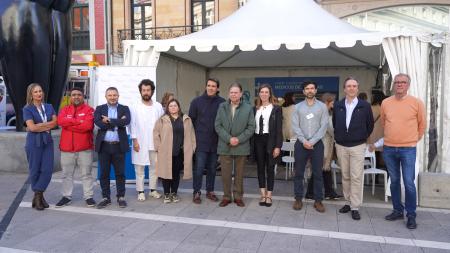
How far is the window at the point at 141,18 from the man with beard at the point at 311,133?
549 inches

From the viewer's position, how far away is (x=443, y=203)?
16.7 ft

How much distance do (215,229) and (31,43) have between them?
192 inches

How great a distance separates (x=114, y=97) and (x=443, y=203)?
4.29 m

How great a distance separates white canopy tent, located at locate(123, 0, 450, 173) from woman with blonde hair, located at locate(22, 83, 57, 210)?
5.65 feet

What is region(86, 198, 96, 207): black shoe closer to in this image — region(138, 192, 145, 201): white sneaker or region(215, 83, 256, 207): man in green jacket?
region(138, 192, 145, 201): white sneaker

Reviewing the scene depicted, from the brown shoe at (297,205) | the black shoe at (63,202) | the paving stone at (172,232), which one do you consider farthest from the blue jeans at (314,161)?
the black shoe at (63,202)

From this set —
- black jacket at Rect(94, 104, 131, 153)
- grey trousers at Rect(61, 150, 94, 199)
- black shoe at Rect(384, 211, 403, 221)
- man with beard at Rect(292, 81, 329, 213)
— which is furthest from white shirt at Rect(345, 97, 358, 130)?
grey trousers at Rect(61, 150, 94, 199)

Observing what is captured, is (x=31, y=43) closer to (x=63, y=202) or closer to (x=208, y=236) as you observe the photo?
(x=63, y=202)

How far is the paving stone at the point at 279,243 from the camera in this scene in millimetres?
3778

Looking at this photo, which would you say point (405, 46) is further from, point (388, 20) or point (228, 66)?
point (388, 20)

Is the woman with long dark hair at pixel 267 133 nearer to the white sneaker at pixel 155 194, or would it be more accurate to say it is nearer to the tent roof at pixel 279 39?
the tent roof at pixel 279 39

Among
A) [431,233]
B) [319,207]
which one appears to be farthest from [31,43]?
[431,233]

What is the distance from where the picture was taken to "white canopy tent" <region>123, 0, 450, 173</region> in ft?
17.1

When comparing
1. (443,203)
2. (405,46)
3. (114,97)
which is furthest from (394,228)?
(114,97)
